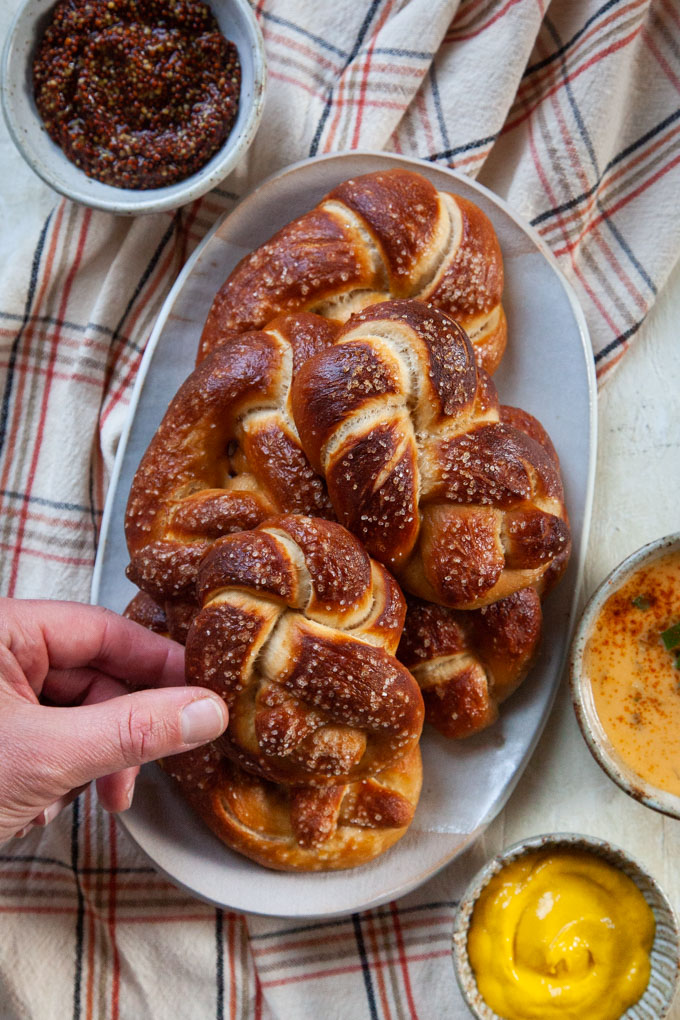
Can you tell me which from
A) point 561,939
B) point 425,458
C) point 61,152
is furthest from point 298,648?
point 61,152

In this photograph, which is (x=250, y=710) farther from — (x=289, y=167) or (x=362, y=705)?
(x=289, y=167)

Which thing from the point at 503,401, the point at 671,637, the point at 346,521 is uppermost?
the point at 503,401

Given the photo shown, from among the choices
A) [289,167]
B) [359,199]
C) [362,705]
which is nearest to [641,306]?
[359,199]

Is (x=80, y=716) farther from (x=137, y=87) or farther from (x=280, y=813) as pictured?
(x=137, y=87)

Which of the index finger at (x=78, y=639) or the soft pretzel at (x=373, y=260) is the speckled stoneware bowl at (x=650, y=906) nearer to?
the index finger at (x=78, y=639)

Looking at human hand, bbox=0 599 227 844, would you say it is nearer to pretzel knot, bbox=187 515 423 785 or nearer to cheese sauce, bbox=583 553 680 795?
pretzel knot, bbox=187 515 423 785

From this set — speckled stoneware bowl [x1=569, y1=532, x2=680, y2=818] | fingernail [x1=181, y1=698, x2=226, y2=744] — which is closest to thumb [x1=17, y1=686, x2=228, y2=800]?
fingernail [x1=181, y1=698, x2=226, y2=744]

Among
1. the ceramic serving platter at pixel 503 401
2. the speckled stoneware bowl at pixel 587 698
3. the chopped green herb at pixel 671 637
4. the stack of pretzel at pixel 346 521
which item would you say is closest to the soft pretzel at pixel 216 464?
the stack of pretzel at pixel 346 521
